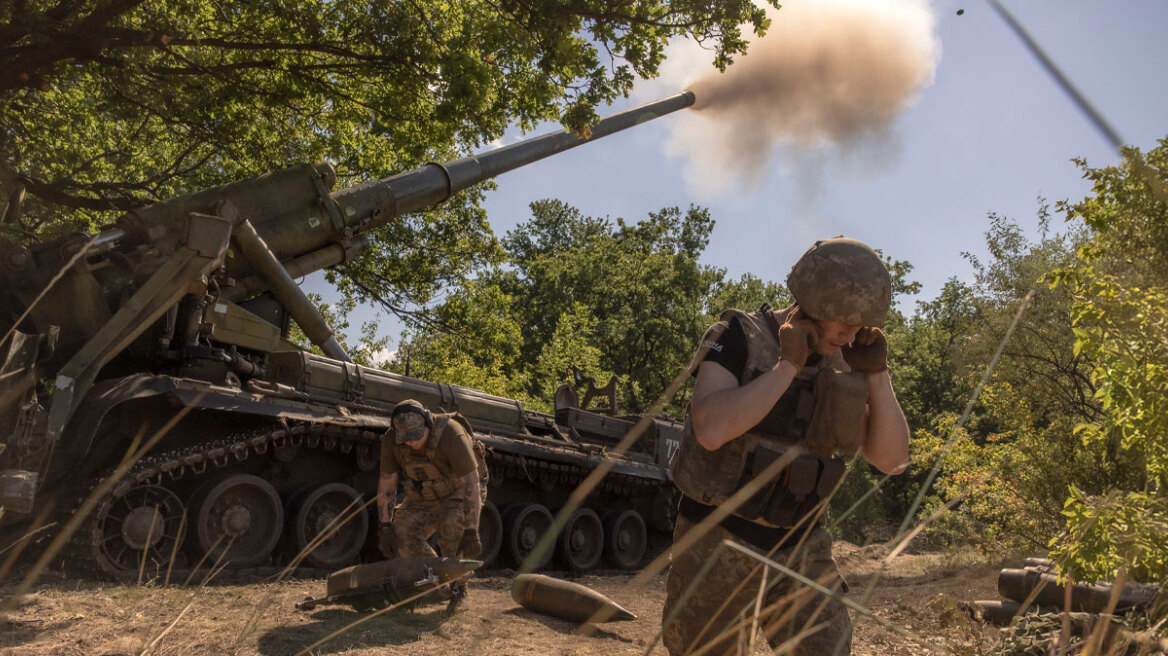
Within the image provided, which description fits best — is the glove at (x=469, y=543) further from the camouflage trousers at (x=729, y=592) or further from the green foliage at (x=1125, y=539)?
the camouflage trousers at (x=729, y=592)

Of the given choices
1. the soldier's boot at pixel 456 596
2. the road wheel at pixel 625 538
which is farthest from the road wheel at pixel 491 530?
the soldier's boot at pixel 456 596

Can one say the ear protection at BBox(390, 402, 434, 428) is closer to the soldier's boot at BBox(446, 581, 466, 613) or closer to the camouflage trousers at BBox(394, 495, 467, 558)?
the camouflage trousers at BBox(394, 495, 467, 558)

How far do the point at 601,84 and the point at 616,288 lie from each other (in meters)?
26.1

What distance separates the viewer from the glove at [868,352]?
2936mm

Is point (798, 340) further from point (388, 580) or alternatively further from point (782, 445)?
point (388, 580)

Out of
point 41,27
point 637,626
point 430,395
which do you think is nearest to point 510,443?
point 430,395

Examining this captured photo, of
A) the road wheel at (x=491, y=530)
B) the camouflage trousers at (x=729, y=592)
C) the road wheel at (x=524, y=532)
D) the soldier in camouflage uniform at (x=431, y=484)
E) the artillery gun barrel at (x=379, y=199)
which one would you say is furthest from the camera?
the road wheel at (x=524, y=532)

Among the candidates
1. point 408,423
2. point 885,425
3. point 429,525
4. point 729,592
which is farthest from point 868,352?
point 429,525

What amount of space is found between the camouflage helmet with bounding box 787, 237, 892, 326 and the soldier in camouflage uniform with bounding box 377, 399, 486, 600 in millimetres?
4714

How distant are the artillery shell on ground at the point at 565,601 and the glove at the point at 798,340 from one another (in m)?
5.29

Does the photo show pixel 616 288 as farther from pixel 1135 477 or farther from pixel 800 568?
pixel 800 568

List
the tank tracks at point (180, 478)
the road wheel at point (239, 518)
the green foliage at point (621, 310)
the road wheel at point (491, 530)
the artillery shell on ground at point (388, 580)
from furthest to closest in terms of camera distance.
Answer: the green foliage at point (621, 310) < the road wheel at point (491, 530) < the road wheel at point (239, 518) < the tank tracks at point (180, 478) < the artillery shell on ground at point (388, 580)

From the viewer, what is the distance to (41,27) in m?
8.58

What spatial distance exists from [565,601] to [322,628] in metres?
2.20
